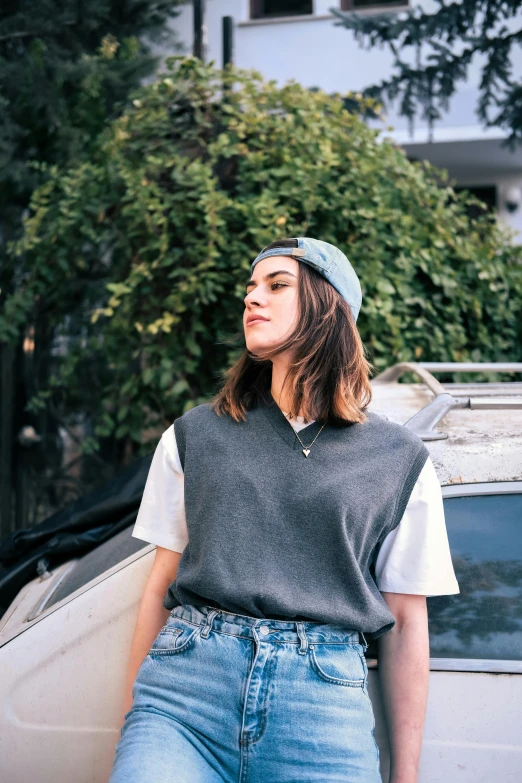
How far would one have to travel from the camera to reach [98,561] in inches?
108

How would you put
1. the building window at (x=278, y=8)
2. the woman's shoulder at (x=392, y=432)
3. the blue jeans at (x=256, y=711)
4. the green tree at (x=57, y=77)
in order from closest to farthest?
the blue jeans at (x=256, y=711) < the woman's shoulder at (x=392, y=432) < the green tree at (x=57, y=77) < the building window at (x=278, y=8)

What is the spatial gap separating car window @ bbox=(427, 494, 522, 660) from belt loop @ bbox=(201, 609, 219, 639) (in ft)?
1.69

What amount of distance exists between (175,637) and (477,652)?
667mm

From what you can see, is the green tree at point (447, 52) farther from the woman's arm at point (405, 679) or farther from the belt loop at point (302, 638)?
the belt loop at point (302, 638)

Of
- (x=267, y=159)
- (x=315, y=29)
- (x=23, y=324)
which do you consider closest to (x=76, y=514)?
(x=267, y=159)

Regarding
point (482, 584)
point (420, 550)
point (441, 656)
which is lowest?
point (441, 656)

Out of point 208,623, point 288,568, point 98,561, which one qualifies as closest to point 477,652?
point 288,568

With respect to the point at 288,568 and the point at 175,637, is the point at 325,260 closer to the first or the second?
the point at 288,568

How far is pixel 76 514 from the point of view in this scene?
304 centimetres

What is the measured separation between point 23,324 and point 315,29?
4.49 metres

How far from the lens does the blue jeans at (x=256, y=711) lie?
159 centimetres

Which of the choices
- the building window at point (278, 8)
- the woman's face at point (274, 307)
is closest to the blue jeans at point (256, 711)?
the woman's face at point (274, 307)

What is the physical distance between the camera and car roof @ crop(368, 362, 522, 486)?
6.31 ft

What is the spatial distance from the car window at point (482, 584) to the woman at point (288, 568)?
0.13 m
